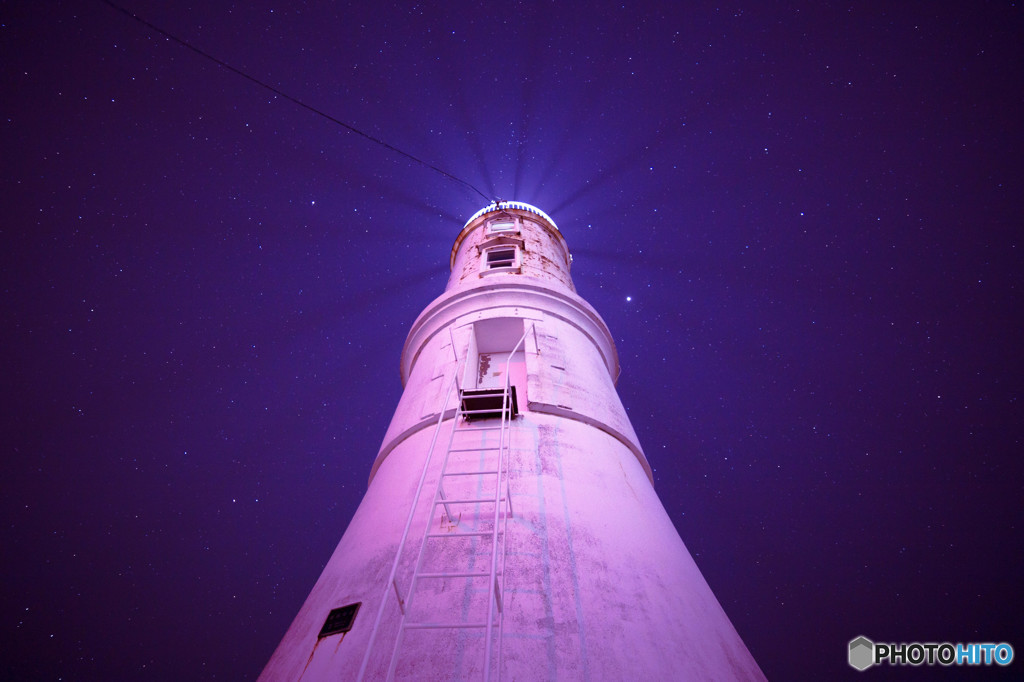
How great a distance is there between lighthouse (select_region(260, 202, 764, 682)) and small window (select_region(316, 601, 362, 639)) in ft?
0.08

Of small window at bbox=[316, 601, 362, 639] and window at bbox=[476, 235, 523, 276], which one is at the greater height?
window at bbox=[476, 235, 523, 276]

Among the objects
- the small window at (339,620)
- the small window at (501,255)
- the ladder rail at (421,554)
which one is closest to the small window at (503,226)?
the small window at (501,255)

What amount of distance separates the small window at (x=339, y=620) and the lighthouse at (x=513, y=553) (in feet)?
0.08

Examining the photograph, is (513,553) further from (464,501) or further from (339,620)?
(339,620)

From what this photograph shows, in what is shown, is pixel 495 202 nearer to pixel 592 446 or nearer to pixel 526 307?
pixel 526 307

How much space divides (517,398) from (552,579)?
296 cm

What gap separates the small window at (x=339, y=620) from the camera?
4559 millimetres

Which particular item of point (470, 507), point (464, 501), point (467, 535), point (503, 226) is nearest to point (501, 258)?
point (503, 226)

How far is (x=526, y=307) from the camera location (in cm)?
952

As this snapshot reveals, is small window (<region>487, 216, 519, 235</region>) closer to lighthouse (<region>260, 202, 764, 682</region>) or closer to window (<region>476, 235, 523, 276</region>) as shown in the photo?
window (<region>476, 235, 523, 276</region>)

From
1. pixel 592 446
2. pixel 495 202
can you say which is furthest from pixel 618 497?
pixel 495 202

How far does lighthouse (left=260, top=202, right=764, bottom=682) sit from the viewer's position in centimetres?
412

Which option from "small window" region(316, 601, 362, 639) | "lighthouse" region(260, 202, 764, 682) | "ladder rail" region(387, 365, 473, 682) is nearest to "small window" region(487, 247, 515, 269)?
"lighthouse" region(260, 202, 764, 682)

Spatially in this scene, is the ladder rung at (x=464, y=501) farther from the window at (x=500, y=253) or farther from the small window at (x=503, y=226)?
the small window at (x=503, y=226)
